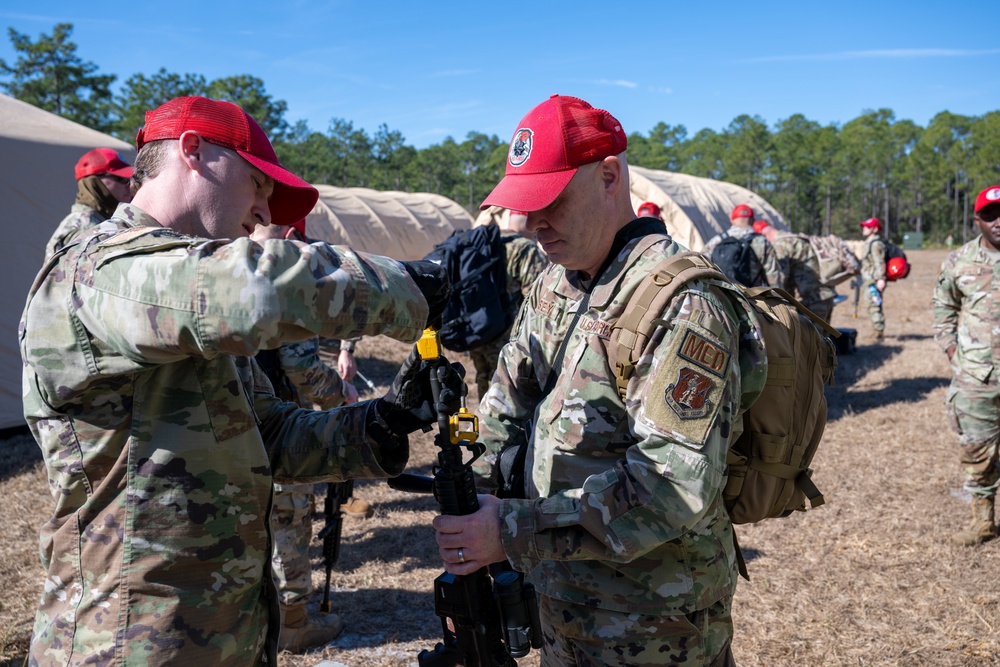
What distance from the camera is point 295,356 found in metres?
4.25

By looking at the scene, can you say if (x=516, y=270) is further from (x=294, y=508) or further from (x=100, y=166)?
(x=100, y=166)

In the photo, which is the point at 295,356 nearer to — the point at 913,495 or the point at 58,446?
the point at 58,446

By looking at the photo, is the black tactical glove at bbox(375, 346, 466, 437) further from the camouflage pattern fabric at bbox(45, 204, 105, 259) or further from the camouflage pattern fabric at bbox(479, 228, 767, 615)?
the camouflage pattern fabric at bbox(45, 204, 105, 259)

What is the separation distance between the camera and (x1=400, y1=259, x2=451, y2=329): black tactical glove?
5.02ft

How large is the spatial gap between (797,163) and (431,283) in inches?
2946

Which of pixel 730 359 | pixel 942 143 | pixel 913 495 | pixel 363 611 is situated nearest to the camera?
pixel 730 359

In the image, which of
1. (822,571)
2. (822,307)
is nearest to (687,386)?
(822,571)

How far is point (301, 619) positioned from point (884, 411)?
26.0 ft

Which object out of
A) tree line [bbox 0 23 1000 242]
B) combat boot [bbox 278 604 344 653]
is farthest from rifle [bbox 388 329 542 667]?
tree line [bbox 0 23 1000 242]

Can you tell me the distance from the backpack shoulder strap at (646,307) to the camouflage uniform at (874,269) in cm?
1389

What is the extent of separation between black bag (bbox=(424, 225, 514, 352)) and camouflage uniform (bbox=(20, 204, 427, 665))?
4.39m

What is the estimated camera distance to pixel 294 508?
418 centimetres

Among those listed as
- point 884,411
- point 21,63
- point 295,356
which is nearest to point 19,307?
point 295,356

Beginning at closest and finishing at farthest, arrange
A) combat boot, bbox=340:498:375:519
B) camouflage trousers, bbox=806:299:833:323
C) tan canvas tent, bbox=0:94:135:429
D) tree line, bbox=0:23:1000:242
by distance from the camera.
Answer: combat boot, bbox=340:498:375:519
tan canvas tent, bbox=0:94:135:429
camouflage trousers, bbox=806:299:833:323
tree line, bbox=0:23:1000:242
